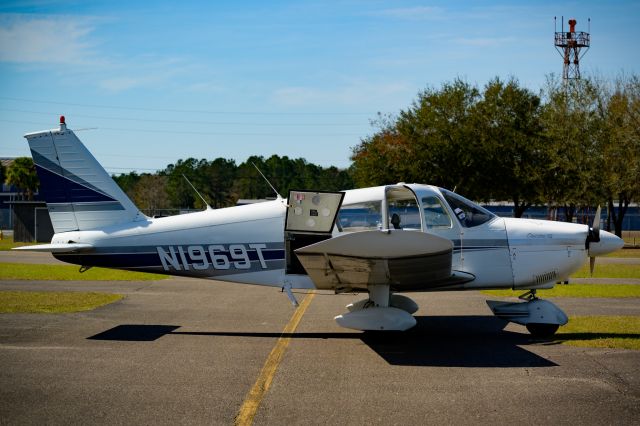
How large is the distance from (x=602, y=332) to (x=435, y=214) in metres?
3.23

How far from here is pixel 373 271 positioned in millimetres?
9711

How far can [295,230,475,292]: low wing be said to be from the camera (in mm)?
8828

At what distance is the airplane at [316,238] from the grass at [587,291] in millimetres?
5644

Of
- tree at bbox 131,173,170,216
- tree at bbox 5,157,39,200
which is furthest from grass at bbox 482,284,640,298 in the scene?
tree at bbox 131,173,170,216

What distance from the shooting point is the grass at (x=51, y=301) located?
1321 cm

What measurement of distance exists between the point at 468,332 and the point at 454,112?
3051 centimetres

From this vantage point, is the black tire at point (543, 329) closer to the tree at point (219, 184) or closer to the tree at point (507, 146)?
the tree at point (507, 146)

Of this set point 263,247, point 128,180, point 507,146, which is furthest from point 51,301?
point 128,180

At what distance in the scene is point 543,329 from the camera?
1066cm

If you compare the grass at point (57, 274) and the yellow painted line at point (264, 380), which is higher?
the yellow painted line at point (264, 380)

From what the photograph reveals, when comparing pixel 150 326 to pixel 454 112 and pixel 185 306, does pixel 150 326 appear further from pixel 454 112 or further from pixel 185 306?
pixel 454 112

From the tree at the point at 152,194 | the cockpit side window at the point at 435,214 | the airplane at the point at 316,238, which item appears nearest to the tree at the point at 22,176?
the tree at the point at 152,194

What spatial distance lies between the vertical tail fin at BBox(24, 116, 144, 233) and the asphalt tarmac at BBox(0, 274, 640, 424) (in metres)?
1.77

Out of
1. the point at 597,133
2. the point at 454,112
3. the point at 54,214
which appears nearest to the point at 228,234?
the point at 54,214
